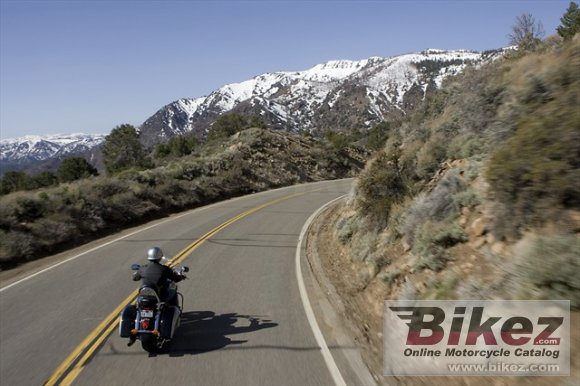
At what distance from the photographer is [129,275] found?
38.3 ft

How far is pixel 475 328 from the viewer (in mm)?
6484

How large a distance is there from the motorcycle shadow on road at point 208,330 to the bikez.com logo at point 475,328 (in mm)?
2632

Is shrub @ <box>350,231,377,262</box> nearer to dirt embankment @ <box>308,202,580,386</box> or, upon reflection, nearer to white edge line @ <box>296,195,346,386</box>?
dirt embankment @ <box>308,202,580,386</box>

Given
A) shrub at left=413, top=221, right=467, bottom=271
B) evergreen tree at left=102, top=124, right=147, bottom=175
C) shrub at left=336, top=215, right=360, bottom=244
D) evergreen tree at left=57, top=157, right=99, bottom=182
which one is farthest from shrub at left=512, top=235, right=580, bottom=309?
evergreen tree at left=102, top=124, right=147, bottom=175

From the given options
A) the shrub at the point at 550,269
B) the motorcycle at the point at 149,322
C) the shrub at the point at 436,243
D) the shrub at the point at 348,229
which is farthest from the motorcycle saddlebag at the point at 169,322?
the shrub at the point at 348,229

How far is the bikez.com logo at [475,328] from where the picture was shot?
5.83 metres

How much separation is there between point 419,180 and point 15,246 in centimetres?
1316

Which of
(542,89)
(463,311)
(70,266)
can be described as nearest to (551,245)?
(463,311)

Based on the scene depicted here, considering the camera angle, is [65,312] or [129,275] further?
[129,275]

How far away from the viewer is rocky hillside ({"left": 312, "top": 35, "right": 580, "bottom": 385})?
6.65 metres

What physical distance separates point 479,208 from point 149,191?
1911 centimetres

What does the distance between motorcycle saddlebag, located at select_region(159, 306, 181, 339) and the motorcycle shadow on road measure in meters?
0.31

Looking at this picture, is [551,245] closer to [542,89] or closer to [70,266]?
[542,89]

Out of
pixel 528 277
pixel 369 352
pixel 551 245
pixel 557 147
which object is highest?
pixel 557 147
